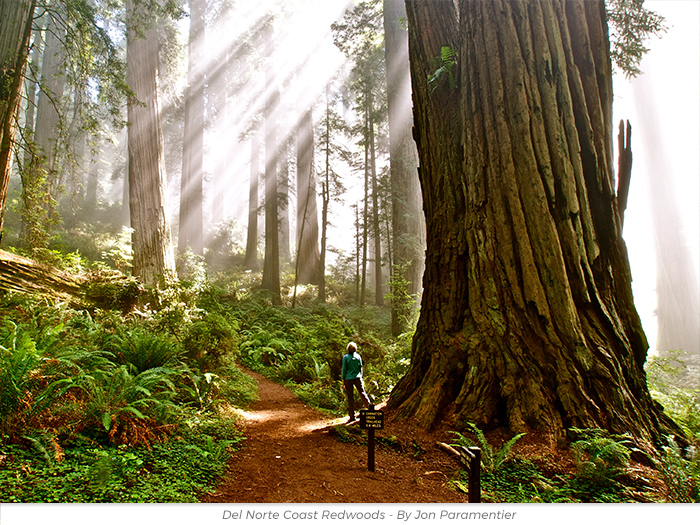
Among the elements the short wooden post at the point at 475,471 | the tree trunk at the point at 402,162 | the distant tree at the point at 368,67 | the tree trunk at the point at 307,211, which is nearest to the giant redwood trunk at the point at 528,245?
the short wooden post at the point at 475,471

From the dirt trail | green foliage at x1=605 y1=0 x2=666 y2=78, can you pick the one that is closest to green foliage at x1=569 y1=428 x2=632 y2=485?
the dirt trail

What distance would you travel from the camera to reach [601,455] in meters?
2.47

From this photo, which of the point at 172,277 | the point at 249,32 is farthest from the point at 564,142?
the point at 249,32

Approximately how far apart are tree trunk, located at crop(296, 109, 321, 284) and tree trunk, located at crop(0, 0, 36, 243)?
11.2m

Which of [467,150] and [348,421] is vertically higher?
[467,150]

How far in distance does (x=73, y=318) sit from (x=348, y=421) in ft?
14.5

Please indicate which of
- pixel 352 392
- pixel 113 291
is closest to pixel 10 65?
pixel 113 291

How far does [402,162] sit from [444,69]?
6.74 metres

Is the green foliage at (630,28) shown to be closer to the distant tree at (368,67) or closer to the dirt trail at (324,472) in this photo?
the dirt trail at (324,472)

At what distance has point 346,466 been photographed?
2840 mm

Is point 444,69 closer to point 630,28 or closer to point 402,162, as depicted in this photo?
point 630,28

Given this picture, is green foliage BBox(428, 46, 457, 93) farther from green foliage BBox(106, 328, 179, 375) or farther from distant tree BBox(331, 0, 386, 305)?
distant tree BBox(331, 0, 386, 305)
